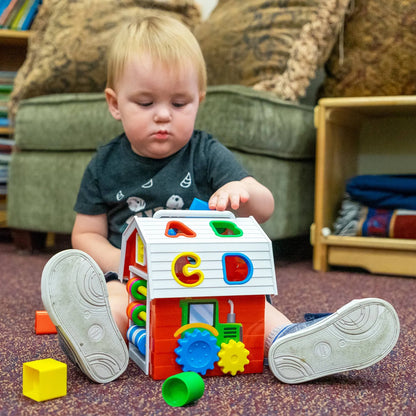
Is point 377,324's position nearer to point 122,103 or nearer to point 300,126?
point 122,103

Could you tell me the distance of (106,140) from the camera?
1.48m

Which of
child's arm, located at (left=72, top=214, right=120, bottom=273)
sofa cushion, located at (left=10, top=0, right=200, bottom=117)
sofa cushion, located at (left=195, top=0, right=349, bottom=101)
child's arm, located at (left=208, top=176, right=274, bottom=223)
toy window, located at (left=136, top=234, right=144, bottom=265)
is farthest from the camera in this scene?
sofa cushion, located at (left=10, top=0, right=200, bottom=117)

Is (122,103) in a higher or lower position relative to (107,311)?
higher

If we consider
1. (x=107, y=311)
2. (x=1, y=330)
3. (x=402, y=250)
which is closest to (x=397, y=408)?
(x=107, y=311)

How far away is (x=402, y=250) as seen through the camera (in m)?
1.41

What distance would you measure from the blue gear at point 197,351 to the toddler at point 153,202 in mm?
63

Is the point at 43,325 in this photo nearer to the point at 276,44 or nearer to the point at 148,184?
the point at 148,184

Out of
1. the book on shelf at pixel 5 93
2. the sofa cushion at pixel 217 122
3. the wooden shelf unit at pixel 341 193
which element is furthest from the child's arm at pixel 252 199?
the book on shelf at pixel 5 93

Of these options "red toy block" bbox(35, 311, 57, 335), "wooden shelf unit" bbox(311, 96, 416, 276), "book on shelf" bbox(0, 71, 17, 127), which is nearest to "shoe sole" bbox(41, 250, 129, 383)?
"red toy block" bbox(35, 311, 57, 335)

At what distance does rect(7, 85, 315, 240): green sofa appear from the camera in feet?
4.40

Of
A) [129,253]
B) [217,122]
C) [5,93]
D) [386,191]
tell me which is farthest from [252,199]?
[5,93]

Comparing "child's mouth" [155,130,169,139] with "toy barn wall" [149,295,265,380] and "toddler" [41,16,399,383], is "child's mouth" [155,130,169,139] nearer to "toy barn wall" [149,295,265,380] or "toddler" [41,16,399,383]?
"toddler" [41,16,399,383]

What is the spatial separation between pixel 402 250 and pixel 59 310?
104cm

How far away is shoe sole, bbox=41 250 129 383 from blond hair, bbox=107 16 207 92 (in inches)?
15.5
